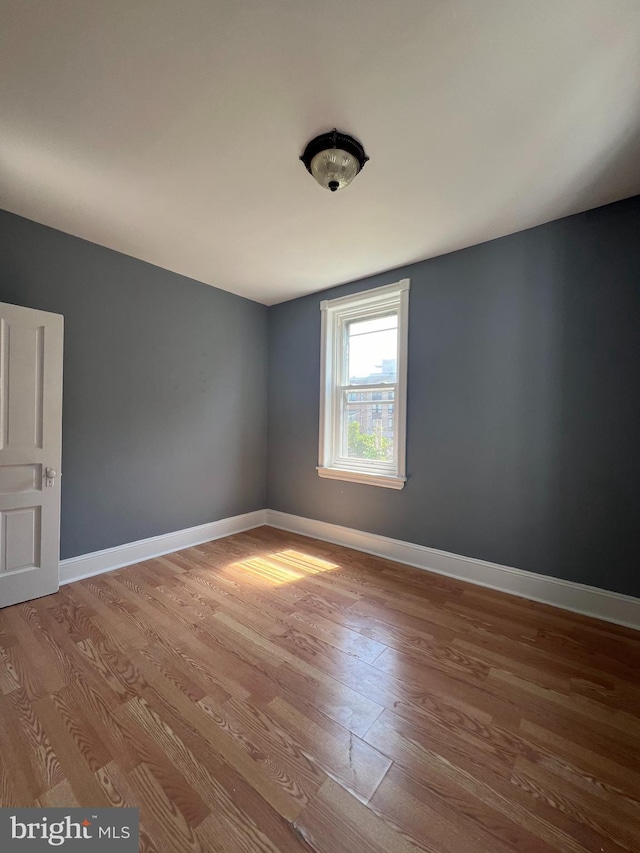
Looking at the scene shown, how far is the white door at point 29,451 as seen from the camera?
2094 mm

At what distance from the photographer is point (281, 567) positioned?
2783mm

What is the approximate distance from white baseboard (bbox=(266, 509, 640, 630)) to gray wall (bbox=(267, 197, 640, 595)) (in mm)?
65

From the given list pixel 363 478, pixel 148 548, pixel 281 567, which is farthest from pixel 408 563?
pixel 148 548

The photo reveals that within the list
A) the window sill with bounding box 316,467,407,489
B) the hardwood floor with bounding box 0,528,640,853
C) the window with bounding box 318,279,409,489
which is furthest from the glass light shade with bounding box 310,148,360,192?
the hardwood floor with bounding box 0,528,640,853

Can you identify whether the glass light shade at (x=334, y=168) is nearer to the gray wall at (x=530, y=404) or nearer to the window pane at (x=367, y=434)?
the gray wall at (x=530, y=404)

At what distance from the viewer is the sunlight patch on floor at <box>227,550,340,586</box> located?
260 centimetres

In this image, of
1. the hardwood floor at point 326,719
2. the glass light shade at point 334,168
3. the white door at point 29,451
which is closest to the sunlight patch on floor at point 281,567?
the hardwood floor at point 326,719

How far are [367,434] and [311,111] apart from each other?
2473mm

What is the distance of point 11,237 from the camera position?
2.24 m

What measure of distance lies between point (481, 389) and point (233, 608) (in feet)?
7.96

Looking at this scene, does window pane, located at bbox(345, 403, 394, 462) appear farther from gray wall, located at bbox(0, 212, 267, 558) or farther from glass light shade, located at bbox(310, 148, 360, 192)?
glass light shade, located at bbox(310, 148, 360, 192)

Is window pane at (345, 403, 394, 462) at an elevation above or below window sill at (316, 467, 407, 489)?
above

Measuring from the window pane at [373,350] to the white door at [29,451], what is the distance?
2.50 meters

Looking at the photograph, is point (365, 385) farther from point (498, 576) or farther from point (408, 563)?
point (498, 576)
